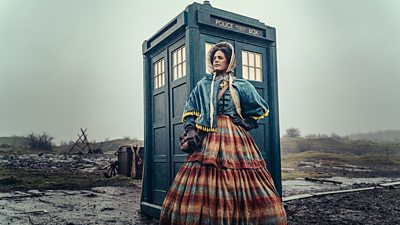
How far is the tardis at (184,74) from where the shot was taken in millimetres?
4355

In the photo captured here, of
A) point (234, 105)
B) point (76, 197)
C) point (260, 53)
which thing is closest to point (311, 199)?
point (260, 53)

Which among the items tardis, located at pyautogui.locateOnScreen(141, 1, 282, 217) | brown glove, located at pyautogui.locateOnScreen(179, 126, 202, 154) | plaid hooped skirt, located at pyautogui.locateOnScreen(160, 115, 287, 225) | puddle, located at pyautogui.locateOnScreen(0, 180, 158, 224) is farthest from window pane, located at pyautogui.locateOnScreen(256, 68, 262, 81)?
puddle, located at pyautogui.locateOnScreen(0, 180, 158, 224)

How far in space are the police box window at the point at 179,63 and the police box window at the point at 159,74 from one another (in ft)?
1.36

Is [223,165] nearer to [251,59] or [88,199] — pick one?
[251,59]

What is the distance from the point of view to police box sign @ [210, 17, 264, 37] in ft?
14.7

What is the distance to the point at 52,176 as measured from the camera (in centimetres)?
945

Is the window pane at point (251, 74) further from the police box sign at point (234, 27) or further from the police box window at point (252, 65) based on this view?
the police box sign at point (234, 27)

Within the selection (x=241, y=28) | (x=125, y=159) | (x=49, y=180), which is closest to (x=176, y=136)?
(x=241, y=28)

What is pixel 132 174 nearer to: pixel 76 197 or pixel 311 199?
pixel 76 197

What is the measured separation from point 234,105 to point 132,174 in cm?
695

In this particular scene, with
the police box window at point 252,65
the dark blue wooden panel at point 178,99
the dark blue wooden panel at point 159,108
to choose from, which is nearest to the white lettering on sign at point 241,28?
the police box window at point 252,65

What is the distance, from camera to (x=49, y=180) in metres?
9.06

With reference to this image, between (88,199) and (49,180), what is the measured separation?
9.34 feet

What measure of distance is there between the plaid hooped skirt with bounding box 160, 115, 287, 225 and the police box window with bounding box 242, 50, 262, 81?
1.56 m
